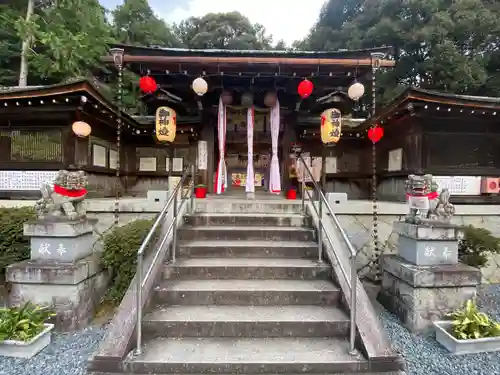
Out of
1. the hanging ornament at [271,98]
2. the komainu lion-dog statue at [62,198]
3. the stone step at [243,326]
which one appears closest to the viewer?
the stone step at [243,326]

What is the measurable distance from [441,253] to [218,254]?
354 centimetres

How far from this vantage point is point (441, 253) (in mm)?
4250

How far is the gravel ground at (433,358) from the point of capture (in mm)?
3238

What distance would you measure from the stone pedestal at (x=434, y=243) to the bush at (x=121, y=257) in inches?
182

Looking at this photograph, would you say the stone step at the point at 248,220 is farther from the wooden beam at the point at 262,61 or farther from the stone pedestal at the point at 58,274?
the wooden beam at the point at 262,61

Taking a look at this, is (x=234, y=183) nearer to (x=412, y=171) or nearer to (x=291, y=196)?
(x=291, y=196)

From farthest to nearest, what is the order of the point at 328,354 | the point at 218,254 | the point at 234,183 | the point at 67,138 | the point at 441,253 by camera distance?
the point at 234,183
the point at 67,138
the point at 218,254
the point at 441,253
the point at 328,354

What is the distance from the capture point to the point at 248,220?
5.47m

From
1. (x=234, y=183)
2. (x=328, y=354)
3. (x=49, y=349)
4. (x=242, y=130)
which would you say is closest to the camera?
(x=328, y=354)

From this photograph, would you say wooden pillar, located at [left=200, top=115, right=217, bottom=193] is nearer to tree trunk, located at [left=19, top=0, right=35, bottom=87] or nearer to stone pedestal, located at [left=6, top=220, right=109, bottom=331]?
stone pedestal, located at [left=6, top=220, right=109, bottom=331]

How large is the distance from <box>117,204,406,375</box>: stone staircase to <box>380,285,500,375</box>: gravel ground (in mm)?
777

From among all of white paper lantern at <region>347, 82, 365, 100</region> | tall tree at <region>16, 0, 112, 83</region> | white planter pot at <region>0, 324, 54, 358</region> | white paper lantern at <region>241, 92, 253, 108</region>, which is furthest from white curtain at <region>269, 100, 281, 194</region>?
tall tree at <region>16, 0, 112, 83</region>

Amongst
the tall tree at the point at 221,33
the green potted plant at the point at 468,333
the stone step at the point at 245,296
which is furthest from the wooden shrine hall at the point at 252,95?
the tall tree at the point at 221,33

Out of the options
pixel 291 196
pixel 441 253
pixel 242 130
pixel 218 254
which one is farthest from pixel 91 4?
pixel 441 253
